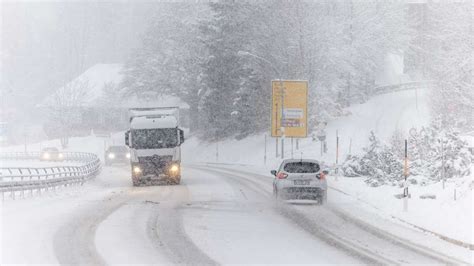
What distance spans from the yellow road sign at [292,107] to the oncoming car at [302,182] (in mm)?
25697

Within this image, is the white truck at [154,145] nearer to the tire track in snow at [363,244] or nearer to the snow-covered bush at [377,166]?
the snow-covered bush at [377,166]

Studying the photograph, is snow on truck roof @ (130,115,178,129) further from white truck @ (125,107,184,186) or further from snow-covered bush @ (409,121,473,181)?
snow-covered bush @ (409,121,473,181)

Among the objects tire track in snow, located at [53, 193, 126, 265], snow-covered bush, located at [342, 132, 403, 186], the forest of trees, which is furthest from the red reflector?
the forest of trees

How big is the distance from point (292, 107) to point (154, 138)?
19.6m

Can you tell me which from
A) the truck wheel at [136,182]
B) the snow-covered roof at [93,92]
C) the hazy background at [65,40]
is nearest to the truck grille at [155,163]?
the truck wheel at [136,182]

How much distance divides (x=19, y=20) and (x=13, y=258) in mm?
117325

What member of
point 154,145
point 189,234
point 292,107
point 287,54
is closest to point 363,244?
point 189,234

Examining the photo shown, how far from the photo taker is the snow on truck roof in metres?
31.9

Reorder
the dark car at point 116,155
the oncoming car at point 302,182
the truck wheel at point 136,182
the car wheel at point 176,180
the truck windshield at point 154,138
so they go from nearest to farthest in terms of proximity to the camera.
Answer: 1. the oncoming car at point 302,182
2. the truck windshield at point 154,138
3. the truck wheel at point 136,182
4. the car wheel at point 176,180
5. the dark car at point 116,155

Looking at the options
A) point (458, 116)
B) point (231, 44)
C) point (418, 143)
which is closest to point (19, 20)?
point (231, 44)

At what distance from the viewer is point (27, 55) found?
400 feet

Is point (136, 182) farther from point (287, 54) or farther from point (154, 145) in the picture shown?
point (287, 54)

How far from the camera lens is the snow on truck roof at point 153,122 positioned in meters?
31.9

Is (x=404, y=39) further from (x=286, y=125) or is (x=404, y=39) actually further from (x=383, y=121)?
(x=286, y=125)
